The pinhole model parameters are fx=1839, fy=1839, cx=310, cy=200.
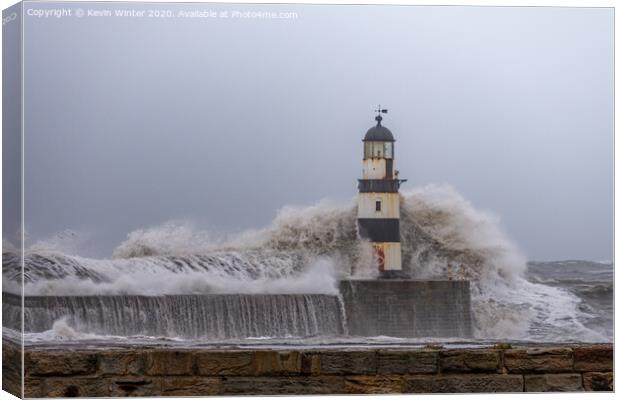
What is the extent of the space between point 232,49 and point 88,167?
1459 mm

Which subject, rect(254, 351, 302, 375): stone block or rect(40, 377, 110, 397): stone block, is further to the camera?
rect(254, 351, 302, 375): stone block

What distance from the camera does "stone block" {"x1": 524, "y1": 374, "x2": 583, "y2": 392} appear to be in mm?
14711

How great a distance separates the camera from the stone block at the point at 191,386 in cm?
1427

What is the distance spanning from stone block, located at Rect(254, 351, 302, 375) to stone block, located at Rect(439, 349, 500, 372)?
1163mm

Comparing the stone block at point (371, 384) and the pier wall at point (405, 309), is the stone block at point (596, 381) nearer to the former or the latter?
the pier wall at point (405, 309)

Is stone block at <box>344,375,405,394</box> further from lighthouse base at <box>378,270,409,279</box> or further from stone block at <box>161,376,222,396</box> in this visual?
stone block at <box>161,376,222,396</box>

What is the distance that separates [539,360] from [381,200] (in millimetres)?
1808


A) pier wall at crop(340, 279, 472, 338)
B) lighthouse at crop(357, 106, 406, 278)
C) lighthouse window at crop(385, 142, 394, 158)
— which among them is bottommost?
pier wall at crop(340, 279, 472, 338)

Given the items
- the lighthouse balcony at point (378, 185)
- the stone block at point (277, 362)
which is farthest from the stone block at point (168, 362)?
the lighthouse balcony at point (378, 185)

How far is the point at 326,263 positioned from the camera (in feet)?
48.0

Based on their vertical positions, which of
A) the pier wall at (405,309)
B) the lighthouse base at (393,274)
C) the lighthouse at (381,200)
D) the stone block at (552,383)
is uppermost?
the lighthouse at (381,200)

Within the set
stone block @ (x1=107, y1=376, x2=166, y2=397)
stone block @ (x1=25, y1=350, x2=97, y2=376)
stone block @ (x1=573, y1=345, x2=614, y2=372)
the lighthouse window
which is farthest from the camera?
stone block @ (x1=573, y1=345, x2=614, y2=372)

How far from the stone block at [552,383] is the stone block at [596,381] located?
7 centimetres

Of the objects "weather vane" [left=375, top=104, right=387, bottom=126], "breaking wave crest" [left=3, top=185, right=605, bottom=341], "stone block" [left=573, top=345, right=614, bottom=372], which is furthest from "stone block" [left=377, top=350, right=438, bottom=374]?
"weather vane" [left=375, top=104, right=387, bottom=126]
